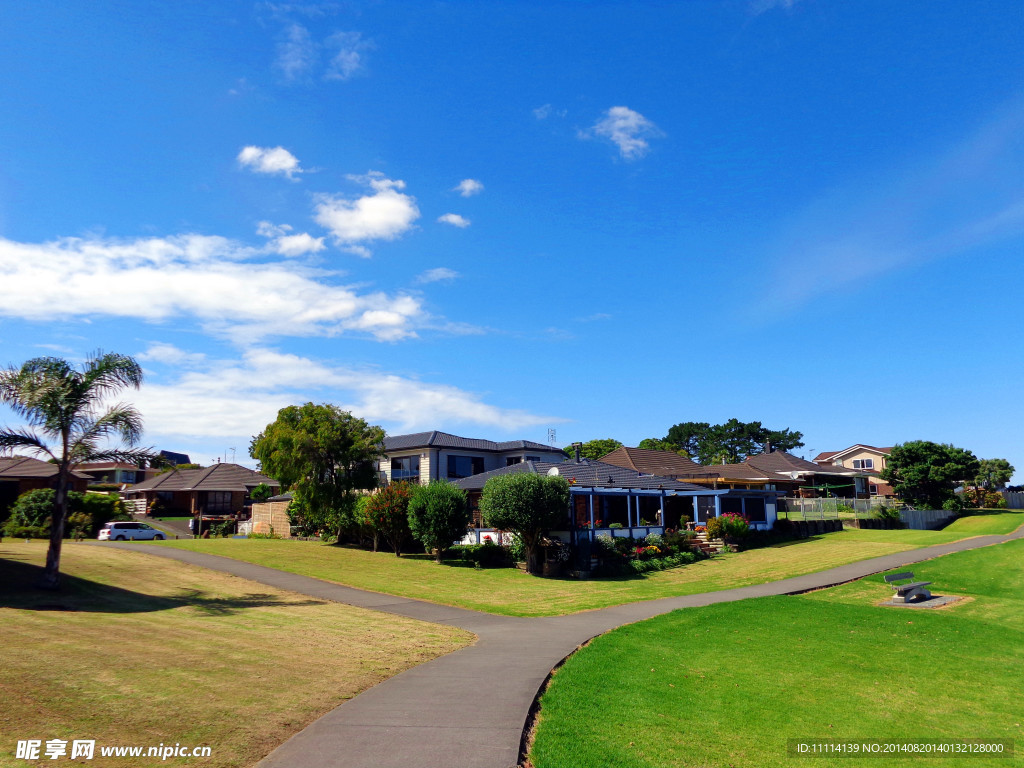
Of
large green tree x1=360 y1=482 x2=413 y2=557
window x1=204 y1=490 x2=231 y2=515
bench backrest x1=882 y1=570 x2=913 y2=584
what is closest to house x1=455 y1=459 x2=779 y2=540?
large green tree x1=360 y1=482 x2=413 y2=557

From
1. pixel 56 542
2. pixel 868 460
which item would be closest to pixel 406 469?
pixel 56 542

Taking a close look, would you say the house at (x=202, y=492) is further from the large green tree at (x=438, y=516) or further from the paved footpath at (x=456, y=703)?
the paved footpath at (x=456, y=703)

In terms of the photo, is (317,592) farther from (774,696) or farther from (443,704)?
(774,696)

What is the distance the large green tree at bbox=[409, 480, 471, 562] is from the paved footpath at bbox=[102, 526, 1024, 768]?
11055mm

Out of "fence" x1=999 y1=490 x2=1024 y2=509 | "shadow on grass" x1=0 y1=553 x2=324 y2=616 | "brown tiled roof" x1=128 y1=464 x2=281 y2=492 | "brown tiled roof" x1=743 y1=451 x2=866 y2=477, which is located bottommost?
"shadow on grass" x1=0 y1=553 x2=324 y2=616

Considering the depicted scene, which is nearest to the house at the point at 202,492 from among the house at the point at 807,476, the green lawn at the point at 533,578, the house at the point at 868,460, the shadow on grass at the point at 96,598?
the green lawn at the point at 533,578

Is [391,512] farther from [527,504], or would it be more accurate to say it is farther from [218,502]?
[218,502]

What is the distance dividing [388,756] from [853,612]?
16511 mm

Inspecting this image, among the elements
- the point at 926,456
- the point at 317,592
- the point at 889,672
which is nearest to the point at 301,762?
the point at 889,672

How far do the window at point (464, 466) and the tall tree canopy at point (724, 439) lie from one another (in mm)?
64280

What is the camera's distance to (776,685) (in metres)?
11.7

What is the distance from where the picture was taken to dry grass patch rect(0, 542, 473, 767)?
8.05 meters

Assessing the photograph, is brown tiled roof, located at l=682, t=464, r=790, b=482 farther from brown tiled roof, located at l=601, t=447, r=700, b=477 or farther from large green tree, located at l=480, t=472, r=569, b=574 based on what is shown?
large green tree, located at l=480, t=472, r=569, b=574

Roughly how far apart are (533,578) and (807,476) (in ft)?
152
